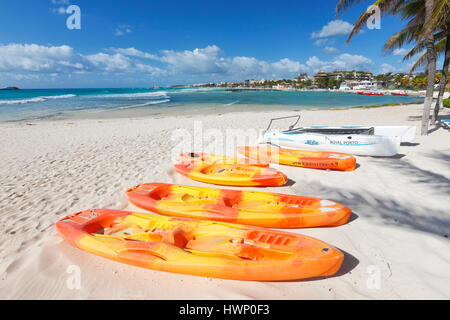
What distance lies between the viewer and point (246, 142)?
8.80 m

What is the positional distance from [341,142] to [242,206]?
4633 millimetres

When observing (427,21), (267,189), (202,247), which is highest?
(427,21)

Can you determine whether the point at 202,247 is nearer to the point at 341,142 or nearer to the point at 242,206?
the point at 242,206

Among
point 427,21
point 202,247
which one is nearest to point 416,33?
point 427,21

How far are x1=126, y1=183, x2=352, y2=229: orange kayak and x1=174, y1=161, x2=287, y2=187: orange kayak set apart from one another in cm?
74

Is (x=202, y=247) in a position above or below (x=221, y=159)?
below

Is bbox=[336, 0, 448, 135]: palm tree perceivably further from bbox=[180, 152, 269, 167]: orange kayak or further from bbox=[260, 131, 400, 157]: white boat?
bbox=[180, 152, 269, 167]: orange kayak

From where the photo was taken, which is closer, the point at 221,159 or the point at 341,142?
the point at 221,159

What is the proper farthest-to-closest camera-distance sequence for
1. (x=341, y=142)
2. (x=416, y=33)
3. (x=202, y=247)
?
(x=416, y=33), (x=341, y=142), (x=202, y=247)

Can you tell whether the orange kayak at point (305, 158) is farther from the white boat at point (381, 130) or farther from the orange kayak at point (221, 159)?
the white boat at point (381, 130)

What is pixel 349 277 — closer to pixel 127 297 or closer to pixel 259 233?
pixel 259 233

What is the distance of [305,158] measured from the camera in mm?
5664

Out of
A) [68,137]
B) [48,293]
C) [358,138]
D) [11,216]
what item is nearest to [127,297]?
[48,293]

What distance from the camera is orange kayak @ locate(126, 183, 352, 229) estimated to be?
123 inches
